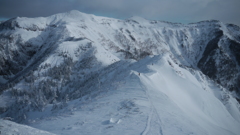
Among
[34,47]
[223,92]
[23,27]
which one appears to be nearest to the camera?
[223,92]

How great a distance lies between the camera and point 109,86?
25078mm

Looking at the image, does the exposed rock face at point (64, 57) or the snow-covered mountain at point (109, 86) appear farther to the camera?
the exposed rock face at point (64, 57)

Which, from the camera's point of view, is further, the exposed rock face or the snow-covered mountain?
the exposed rock face

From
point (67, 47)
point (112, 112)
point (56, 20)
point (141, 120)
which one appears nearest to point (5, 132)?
point (112, 112)

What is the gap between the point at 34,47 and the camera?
148 metres

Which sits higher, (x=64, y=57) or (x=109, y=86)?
(x=64, y=57)

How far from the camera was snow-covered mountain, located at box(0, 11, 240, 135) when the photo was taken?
13812 mm

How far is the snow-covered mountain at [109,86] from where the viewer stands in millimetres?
13812

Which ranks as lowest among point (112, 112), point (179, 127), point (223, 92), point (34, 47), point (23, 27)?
point (179, 127)

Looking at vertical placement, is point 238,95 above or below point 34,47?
below

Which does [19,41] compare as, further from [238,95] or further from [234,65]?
[234,65]

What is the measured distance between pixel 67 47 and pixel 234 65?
180 metres

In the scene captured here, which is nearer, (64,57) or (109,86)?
(109,86)

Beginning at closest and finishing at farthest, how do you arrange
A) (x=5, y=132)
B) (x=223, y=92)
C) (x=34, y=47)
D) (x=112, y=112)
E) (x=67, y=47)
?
(x=5, y=132), (x=112, y=112), (x=223, y=92), (x=67, y=47), (x=34, y=47)
